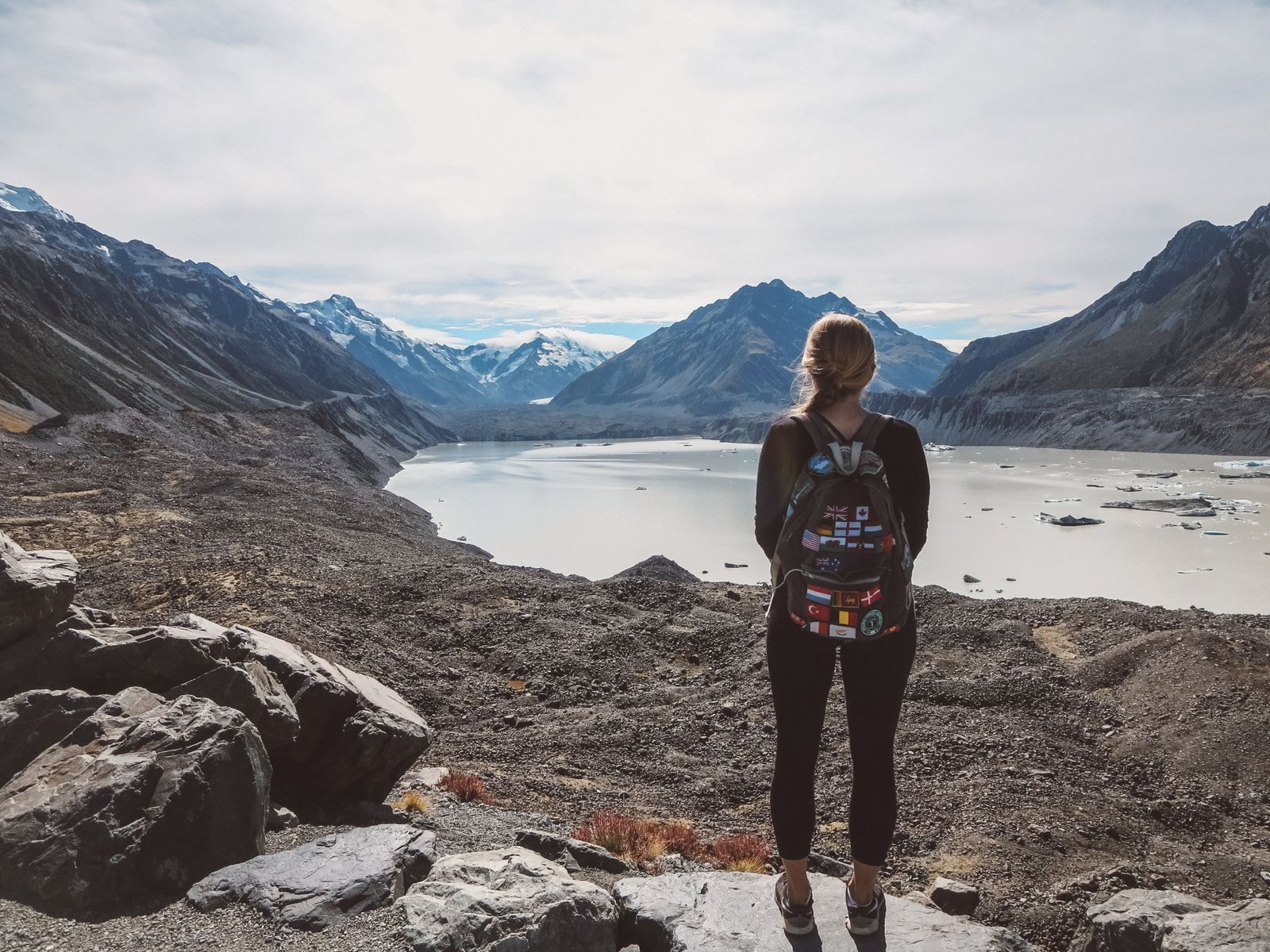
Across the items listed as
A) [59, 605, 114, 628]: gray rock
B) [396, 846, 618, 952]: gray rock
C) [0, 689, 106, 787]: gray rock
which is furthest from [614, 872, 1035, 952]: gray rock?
[59, 605, 114, 628]: gray rock

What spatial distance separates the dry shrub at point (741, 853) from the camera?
7328 millimetres

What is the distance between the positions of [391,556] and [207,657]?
63.9 ft

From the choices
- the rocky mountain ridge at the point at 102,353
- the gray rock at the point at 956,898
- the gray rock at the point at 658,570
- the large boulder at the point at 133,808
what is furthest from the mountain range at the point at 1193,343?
the large boulder at the point at 133,808

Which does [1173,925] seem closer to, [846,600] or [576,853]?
[846,600]

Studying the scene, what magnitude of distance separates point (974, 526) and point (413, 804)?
168ft

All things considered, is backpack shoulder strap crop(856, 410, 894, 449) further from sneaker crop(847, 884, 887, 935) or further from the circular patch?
sneaker crop(847, 884, 887, 935)

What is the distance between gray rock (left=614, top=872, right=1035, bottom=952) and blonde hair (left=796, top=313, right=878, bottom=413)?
2.88 metres

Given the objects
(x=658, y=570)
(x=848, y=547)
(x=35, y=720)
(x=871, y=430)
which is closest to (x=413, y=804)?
(x=35, y=720)

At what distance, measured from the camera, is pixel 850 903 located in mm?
4359

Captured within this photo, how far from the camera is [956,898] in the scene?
6832 millimetres

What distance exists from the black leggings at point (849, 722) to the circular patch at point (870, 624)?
8 centimetres

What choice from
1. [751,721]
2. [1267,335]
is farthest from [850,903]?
[1267,335]

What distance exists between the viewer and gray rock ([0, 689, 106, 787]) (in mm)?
5676

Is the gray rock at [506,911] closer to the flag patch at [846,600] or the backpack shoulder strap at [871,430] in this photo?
the flag patch at [846,600]
